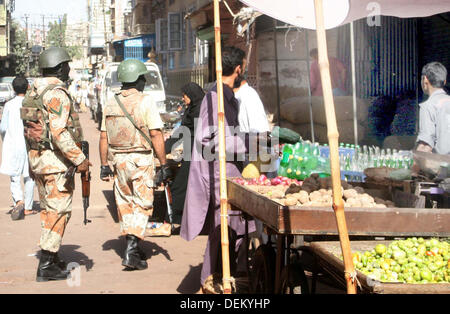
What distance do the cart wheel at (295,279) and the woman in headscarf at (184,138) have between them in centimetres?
386

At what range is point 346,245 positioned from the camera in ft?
10.7

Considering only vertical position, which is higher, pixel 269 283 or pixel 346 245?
pixel 346 245

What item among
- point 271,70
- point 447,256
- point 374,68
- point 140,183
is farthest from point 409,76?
point 447,256

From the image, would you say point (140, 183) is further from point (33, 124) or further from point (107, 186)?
point (107, 186)

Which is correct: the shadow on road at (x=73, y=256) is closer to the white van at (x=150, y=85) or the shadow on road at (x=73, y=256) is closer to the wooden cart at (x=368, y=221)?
the wooden cart at (x=368, y=221)

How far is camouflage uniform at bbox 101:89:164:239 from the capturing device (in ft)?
21.4

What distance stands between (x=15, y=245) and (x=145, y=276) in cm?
221

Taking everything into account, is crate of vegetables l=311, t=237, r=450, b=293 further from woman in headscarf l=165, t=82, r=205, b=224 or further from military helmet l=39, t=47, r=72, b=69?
woman in headscarf l=165, t=82, r=205, b=224

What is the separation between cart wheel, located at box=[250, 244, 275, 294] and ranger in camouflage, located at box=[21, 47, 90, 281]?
2038mm

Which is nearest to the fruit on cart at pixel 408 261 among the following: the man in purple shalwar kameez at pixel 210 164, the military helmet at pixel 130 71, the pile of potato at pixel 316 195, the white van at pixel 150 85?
the pile of potato at pixel 316 195

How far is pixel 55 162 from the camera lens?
237 inches

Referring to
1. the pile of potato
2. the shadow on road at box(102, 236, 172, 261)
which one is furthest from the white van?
the pile of potato

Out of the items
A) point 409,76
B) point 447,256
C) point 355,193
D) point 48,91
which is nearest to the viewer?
point 447,256

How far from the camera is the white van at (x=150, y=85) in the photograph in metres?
19.0
